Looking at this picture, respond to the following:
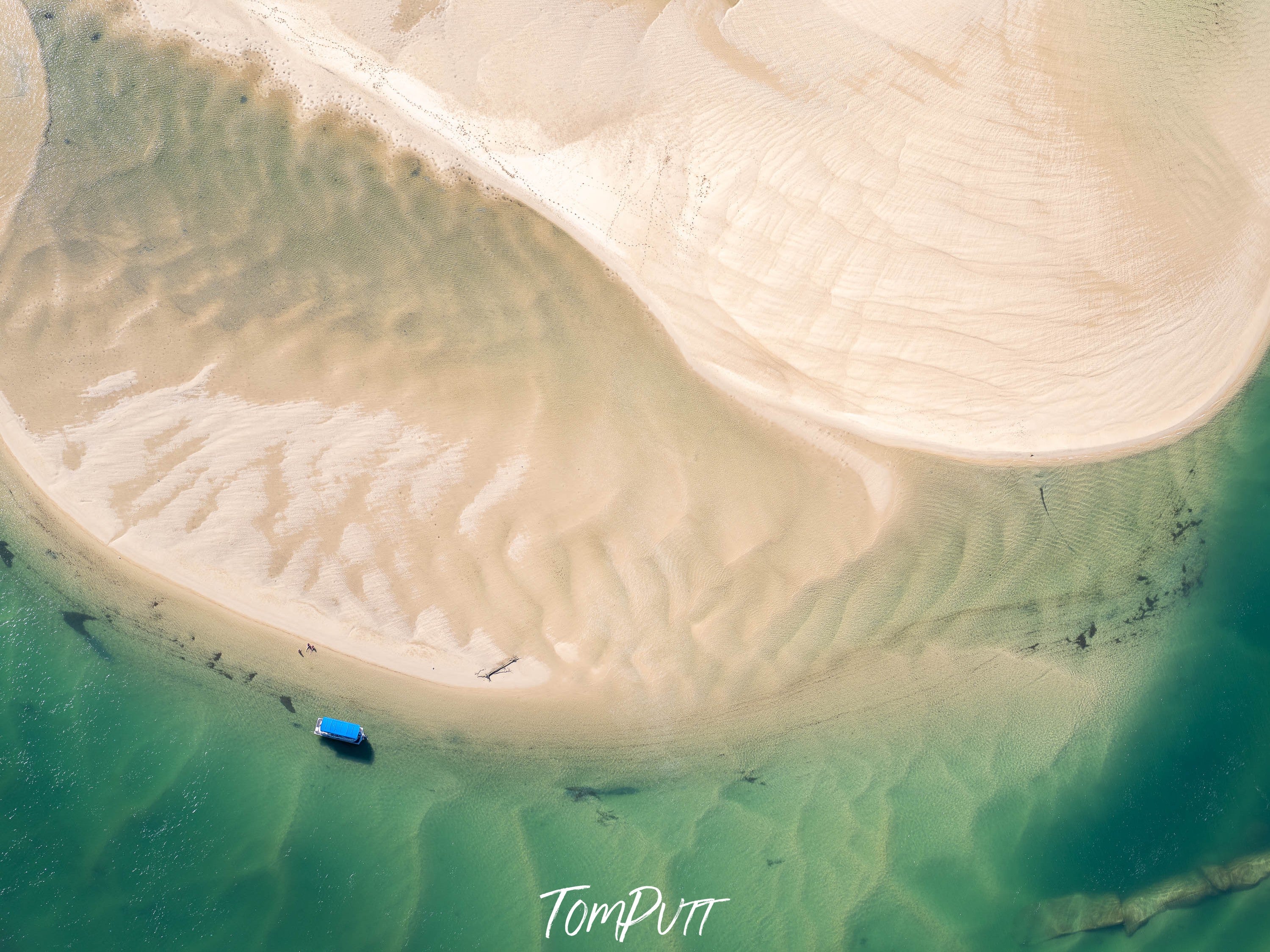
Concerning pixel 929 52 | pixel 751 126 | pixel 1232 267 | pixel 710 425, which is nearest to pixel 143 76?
pixel 751 126

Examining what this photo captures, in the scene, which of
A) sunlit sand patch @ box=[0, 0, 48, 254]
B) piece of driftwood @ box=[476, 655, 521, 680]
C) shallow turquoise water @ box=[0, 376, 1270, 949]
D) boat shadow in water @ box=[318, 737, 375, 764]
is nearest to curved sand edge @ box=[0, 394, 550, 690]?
piece of driftwood @ box=[476, 655, 521, 680]

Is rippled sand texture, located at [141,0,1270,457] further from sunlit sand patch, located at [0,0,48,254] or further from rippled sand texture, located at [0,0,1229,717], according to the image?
sunlit sand patch, located at [0,0,48,254]

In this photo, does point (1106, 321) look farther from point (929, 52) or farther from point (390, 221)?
point (390, 221)

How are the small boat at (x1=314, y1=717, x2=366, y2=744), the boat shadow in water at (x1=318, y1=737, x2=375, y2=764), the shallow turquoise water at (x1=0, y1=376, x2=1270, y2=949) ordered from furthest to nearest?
1. the boat shadow in water at (x1=318, y1=737, x2=375, y2=764)
2. the shallow turquoise water at (x1=0, y1=376, x2=1270, y2=949)
3. the small boat at (x1=314, y1=717, x2=366, y2=744)

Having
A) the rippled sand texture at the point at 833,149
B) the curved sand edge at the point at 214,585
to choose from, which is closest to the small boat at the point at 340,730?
the curved sand edge at the point at 214,585

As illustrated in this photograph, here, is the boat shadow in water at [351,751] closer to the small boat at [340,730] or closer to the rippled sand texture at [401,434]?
the small boat at [340,730]

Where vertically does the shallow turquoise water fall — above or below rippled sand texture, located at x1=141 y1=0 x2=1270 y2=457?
below
